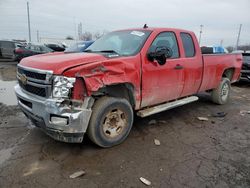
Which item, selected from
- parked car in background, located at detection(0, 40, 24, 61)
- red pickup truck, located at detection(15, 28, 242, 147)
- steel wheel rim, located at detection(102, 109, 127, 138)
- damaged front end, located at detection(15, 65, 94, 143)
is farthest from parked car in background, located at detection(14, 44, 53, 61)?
steel wheel rim, located at detection(102, 109, 127, 138)

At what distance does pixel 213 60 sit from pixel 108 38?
2.81 meters

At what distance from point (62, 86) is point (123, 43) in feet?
5.91

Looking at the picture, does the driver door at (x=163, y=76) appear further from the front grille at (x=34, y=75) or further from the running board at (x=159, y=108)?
the front grille at (x=34, y=75)

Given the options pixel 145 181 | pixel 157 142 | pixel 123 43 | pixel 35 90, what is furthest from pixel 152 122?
pixel 35 90

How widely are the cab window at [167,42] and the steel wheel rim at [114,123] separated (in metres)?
1.34

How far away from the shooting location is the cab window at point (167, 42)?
412 centimetres

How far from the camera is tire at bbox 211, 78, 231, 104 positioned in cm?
629

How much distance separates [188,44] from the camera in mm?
4930

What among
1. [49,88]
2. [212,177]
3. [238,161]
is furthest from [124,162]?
[238,161]

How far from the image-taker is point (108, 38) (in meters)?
4.70

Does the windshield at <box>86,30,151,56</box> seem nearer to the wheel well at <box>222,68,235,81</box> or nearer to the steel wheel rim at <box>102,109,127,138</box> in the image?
the steel wheel rim at <box>102,109,127,138</box>

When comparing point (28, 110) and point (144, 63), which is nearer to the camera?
point (28, 110)

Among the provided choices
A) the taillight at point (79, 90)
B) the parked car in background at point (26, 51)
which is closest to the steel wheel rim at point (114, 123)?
the taillight at point (79, 90)

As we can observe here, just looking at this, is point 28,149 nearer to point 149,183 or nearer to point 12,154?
point 12,154
